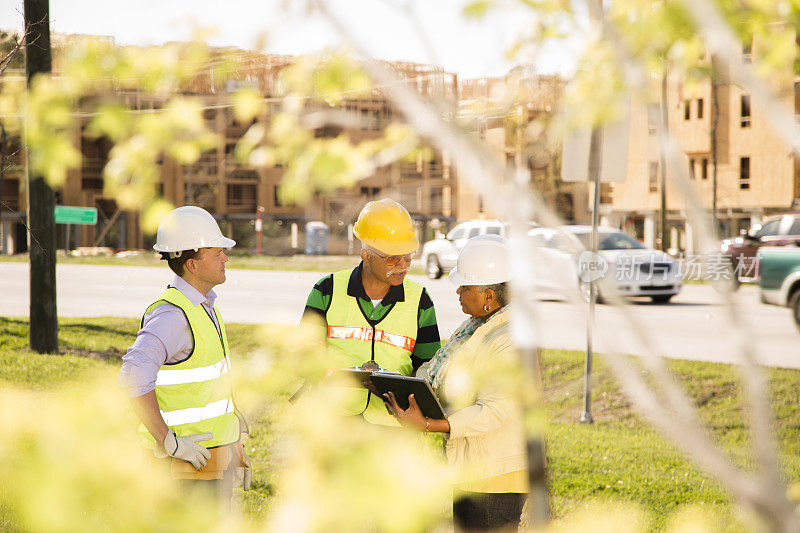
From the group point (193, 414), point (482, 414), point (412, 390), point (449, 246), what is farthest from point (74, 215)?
point (482, 414)

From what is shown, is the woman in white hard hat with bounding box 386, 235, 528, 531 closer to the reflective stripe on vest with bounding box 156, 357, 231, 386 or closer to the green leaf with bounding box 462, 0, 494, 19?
the reflective stripe on vest with bounding box 156, 357, 231, 386

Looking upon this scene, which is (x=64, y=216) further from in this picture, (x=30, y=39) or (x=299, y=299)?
(x=30, y=39)

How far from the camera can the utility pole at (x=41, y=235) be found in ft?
30.9

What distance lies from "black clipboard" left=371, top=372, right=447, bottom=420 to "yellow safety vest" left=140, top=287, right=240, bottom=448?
0.58m

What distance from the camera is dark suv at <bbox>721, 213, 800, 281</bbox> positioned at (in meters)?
22.3

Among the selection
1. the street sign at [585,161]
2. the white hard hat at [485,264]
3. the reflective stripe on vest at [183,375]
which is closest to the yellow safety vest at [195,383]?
the reflective stripe on vest at [183,375]

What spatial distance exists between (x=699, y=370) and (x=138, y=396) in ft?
23.8

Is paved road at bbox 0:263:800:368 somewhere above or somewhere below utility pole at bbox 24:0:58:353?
below

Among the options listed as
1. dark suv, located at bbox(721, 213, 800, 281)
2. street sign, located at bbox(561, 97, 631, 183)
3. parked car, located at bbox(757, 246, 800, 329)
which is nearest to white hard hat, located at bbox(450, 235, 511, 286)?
street sign, located at bbox(561, 97, 631, 183)

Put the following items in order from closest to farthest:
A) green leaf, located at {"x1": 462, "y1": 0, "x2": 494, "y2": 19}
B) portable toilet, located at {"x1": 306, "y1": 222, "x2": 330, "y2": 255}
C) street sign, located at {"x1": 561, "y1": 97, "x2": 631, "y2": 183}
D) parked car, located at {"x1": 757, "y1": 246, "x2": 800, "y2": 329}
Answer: green leaf, located at {"x1": 462, "y1": 0, "x2": 494, "y2": 19}, street sign, located at {"x1": 561, "y1": 97, "x2": 631, "y2": 183}, parked car, located at {"x1": 757, "y1": 246, "x2": 800, "y2": 329}, portable toilet, located at {"x1": 306, "y1": 222, "x2": 330, "y2": 255}

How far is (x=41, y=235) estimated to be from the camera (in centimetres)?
982

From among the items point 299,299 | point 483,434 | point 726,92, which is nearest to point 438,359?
point 483,434

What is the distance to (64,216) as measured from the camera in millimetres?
30781

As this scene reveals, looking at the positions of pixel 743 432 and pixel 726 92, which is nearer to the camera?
pixel 743 432
